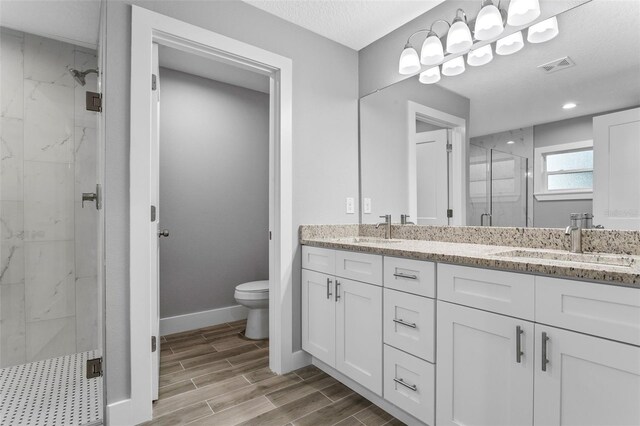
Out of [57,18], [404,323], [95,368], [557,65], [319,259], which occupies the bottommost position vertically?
[95,368]

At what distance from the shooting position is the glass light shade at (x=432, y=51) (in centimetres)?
198

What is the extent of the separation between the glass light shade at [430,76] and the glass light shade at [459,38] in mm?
166

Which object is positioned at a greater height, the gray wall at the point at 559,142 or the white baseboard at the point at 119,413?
the gray wall at the point at 559,142

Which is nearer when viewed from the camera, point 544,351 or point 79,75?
point 544,351

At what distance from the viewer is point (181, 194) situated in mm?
2912

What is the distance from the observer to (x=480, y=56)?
1847 millimetres

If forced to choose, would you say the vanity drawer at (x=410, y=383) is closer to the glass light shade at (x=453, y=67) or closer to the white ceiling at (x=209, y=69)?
the glass light shade at (x=453, y=67)

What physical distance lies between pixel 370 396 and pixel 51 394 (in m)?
1.78

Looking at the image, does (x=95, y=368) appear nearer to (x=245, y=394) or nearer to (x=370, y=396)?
(x=245, y=394)

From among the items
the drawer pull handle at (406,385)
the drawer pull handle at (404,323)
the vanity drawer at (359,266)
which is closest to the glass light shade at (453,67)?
Answer: the vanity drawer at (359,266)

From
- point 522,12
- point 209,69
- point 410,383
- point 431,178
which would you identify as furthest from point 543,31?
point 209,69

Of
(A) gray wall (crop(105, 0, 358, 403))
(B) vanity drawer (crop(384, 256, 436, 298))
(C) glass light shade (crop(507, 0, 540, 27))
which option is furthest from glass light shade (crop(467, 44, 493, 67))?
(B) vanity drawer (crop(384, 256, 436, 298))

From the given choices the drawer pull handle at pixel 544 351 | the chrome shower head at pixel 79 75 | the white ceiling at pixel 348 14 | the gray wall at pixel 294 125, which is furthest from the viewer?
the chrome shower head at pixel 79 75

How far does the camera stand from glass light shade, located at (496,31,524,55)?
1.67 m
